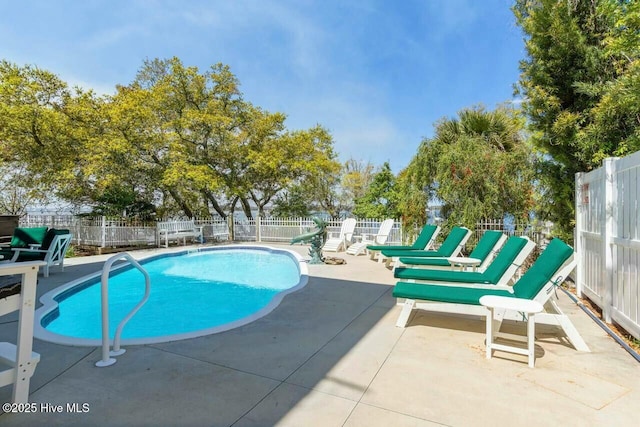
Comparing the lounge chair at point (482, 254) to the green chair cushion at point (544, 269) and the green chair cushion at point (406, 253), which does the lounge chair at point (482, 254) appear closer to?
the green chair cushion at point (406, 253)

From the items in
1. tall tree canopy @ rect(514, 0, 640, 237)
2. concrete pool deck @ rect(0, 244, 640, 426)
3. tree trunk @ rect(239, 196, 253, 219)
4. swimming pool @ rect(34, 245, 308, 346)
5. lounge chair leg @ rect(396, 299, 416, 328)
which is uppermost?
tall tree canopy @ rect(514, 0, 640, 237)

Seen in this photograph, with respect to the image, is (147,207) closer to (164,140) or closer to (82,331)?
(164,140)

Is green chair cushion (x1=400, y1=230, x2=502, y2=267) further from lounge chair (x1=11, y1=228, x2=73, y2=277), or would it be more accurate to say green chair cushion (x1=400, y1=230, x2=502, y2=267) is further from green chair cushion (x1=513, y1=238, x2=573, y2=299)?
lounge chair (x1=11, y1=228, x2=73, y2=277)

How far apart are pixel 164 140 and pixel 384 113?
11.9 m

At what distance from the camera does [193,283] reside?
7.50 m

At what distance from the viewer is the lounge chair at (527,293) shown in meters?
3.06

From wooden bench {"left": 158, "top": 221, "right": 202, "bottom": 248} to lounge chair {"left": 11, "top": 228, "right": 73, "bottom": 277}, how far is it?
522 cm

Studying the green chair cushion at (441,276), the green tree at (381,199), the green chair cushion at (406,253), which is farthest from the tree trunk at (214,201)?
the green chair cushion at (441,276)

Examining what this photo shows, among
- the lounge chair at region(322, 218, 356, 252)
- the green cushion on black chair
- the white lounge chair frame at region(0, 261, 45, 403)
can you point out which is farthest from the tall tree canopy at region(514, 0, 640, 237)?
the green cushion on black chair

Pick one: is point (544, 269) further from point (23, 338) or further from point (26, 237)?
point (26, 237)

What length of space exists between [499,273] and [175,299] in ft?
18.4

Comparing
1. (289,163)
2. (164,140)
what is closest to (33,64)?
(164,140)

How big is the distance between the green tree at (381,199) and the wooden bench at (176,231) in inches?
298

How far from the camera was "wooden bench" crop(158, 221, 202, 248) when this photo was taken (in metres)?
12.8
